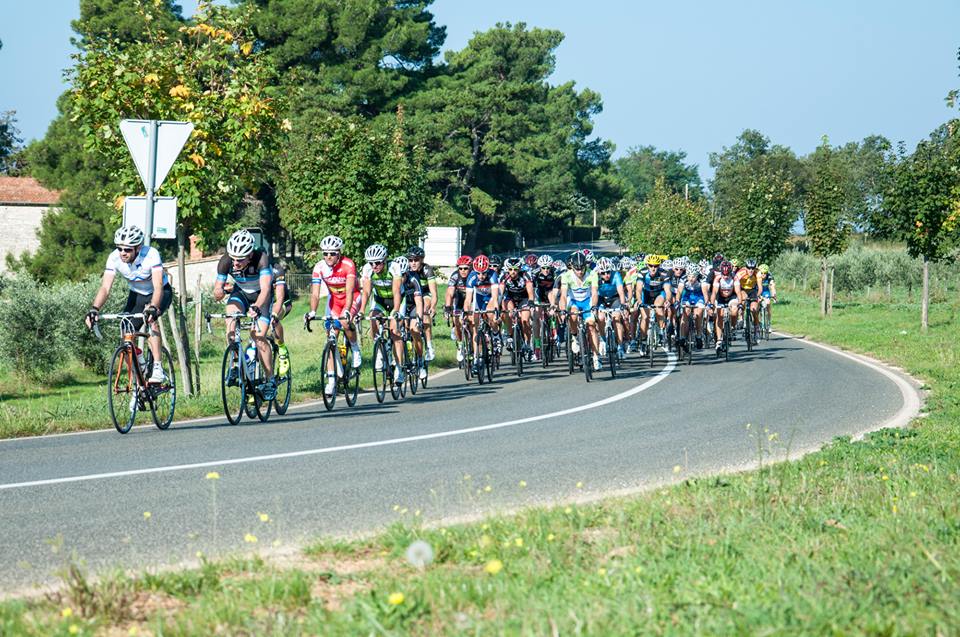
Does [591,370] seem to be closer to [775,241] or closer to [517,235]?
[775,241]

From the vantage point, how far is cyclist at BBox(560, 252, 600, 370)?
1923 centimetres

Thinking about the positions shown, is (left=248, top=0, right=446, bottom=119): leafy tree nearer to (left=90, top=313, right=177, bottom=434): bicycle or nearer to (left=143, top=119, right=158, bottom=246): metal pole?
(left=143, top=119, right=158, bottom=246): metal pole

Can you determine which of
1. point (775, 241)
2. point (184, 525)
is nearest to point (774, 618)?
point (184, 525)

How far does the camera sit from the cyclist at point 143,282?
11.8 metres

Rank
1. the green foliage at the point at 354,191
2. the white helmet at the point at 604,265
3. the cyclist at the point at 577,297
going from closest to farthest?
the cyclist at the point at 577,297 → the white helmet at the point at 604,265 → the green foliage at the point at 354,191

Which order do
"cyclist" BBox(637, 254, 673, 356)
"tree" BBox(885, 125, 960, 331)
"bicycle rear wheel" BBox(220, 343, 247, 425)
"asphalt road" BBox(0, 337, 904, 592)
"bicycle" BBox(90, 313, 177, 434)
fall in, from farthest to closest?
"tree" BBox(885, 125, 960, 331) → "cyclist" BBox(637, 254, 673, 356) → "bicycle rear wheel" BBox(220, 343, 247, 425) → "bicycle" BBox(90, 313, 177, 434) → "asphalt road" BBox(0, 337, 904, 592)

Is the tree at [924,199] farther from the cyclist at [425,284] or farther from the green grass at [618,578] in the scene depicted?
the green grass at [618,578]


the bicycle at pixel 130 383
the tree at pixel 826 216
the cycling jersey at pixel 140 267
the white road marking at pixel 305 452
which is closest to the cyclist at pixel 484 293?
the white road marking at pixel 305 452

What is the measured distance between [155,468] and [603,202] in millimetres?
101530

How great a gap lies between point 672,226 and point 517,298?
4804 centimetres

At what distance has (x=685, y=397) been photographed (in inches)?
623

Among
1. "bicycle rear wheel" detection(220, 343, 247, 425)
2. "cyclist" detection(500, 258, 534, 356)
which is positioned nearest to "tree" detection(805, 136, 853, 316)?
"cyclist" detection(500, 258, 534, 356)

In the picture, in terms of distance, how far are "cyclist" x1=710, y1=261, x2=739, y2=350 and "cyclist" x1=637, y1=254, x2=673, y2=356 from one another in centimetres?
146

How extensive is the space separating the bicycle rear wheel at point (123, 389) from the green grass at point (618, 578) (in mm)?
6077
